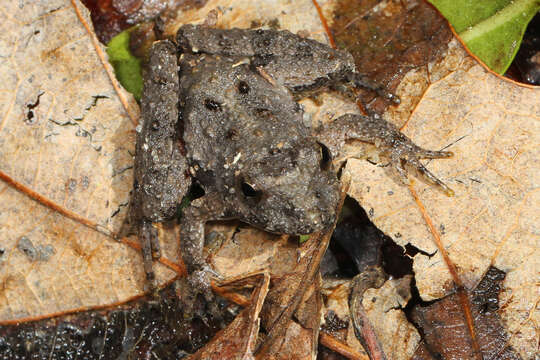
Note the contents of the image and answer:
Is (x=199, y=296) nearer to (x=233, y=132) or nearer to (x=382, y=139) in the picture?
(x=233, y=132)

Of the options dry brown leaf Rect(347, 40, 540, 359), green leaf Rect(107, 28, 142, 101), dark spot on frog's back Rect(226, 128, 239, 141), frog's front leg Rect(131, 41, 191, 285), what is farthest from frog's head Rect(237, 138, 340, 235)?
green leaf Rect(107, 28, 142, 101)

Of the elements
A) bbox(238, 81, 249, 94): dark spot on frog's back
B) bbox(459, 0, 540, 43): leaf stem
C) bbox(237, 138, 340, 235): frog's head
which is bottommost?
bbox(237, 138, 340, 235): frog's head

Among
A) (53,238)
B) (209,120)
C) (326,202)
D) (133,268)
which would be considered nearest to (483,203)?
(326,202)

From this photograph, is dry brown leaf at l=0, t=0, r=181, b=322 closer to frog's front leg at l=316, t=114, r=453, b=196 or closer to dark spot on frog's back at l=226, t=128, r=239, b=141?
dark spot on frog's back at l=226, t=128, r=239, b=141

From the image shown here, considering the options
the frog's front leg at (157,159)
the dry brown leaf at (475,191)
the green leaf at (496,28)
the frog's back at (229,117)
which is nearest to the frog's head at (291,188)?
the frog's back at (229,117)

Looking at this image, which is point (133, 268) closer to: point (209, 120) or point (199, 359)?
point (199, 359)

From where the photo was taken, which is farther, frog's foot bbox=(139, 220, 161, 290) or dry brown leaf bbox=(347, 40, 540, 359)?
frog's foot bbox=(139, 220, 161, 290)

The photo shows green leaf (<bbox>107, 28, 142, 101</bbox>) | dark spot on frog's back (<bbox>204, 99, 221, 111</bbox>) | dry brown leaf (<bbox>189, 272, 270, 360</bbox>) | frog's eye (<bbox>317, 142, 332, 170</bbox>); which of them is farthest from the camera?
green leaf (<bbox>107, 28, 142, 101</bbox>)
